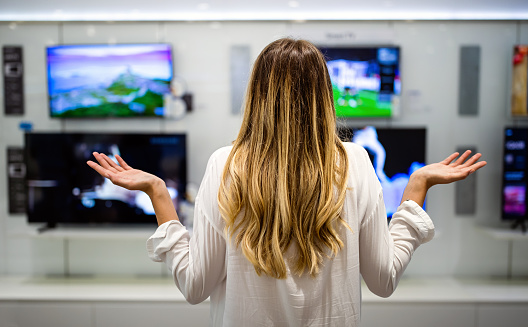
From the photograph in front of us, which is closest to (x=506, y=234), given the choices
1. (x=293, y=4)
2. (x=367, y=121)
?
(x=367, y=121)

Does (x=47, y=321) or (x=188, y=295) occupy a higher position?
(x=188, y=295)

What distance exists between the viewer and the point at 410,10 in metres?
3.19

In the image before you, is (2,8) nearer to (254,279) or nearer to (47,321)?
(47,321)

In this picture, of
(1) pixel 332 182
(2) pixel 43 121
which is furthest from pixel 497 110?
(2) pixel 43 121

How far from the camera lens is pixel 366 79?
10.1 ft

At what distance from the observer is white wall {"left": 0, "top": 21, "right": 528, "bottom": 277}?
10.4 feet

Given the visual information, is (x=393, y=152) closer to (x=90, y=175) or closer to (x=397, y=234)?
(x=397, y=234)

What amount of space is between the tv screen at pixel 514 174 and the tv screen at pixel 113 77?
255 cm

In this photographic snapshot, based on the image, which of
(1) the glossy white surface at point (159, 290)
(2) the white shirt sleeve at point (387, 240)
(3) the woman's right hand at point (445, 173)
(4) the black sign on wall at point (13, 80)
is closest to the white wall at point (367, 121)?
(4) the black sign on wall at point (13, 80)

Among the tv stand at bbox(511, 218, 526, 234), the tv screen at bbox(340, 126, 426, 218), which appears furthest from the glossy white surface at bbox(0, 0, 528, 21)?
the tv stand at bbox(511, 218, 526, 234)

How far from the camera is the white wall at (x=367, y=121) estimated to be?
3.17 meters

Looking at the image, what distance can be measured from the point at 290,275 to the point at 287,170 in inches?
10.5

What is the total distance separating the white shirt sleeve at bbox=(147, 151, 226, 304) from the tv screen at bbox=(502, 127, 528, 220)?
2.69 meters

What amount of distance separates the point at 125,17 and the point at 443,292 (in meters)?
3.09
